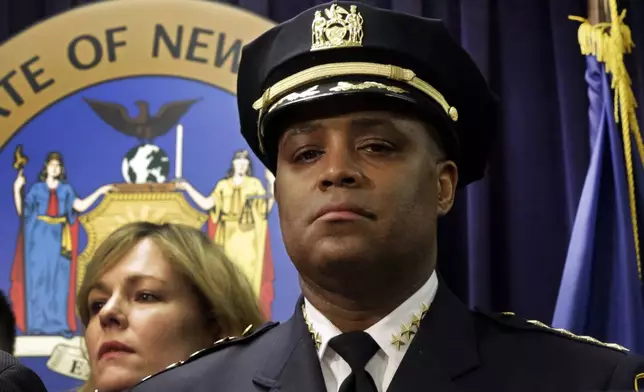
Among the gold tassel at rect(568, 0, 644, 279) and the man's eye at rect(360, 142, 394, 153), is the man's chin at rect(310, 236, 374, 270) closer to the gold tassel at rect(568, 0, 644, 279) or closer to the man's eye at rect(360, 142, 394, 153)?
the man's eye at rect(360, 142, 394, 153)

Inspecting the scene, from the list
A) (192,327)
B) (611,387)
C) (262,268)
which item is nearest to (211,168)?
(262,268)

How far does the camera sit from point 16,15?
1990 mm

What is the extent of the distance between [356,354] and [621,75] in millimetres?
1100

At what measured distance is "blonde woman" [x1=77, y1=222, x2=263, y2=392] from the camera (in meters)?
1.33

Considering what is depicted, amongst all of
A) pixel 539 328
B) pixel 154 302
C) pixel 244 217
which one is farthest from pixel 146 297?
pixel 539 328

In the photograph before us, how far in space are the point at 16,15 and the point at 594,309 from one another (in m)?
1.65

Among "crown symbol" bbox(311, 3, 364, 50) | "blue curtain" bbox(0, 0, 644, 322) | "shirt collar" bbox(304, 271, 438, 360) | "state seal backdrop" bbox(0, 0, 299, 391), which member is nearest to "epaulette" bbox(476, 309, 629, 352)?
"shirt collar" bbox(304, 271, 438, 360)

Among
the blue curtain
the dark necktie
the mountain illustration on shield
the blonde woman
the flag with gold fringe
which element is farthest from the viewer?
the mountain illustration on shield

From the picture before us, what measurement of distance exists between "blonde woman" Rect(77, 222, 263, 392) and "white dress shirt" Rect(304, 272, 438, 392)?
465 mm

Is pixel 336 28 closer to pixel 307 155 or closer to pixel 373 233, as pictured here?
pixel 307 155

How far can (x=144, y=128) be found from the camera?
74.4 inches

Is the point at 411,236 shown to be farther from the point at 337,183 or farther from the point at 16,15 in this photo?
the point at 16,15

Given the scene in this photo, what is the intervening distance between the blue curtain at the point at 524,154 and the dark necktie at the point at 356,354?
0.88 m

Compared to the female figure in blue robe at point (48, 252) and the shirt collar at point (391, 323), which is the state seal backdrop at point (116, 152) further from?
the shirt collar at point (391, 323)
